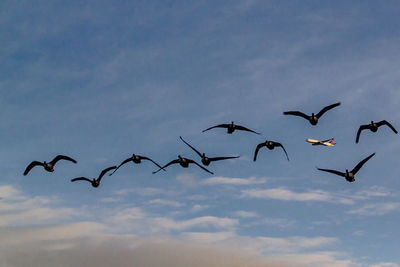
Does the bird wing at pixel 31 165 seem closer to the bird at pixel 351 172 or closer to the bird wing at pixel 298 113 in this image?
the bird wing at pixel 298 113

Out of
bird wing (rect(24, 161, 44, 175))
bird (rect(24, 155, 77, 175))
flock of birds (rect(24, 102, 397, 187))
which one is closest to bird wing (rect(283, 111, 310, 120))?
flock of birds (rect(24, 102, 397, 187))

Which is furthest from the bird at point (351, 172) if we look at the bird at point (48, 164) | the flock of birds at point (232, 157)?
the bird at point (48, 164)

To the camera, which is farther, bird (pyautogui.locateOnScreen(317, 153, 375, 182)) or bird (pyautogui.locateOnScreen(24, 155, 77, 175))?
bird (pyautogui.locateOnScreen(24, 155, 77, 175))

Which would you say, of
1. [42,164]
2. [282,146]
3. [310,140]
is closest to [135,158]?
[42,164]

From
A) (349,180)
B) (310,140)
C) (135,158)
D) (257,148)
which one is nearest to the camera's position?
(349,180)

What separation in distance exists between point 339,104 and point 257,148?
1304 cm

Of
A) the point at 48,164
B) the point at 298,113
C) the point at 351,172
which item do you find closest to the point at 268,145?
the point at 298,113

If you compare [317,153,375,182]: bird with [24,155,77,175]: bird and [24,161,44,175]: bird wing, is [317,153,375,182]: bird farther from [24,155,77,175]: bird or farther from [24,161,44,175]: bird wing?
[24,161,44,175]: bird wing

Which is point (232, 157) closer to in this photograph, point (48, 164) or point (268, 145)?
point (268, 145)

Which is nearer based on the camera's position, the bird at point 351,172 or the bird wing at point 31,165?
the bird at point 351,172

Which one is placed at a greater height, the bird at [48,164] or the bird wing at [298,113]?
the bird wing at [298,113]

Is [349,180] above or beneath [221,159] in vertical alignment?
beneath

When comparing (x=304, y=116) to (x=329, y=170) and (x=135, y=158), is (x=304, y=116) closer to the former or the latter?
(x=329, y=170)

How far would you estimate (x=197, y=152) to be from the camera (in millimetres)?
64750
